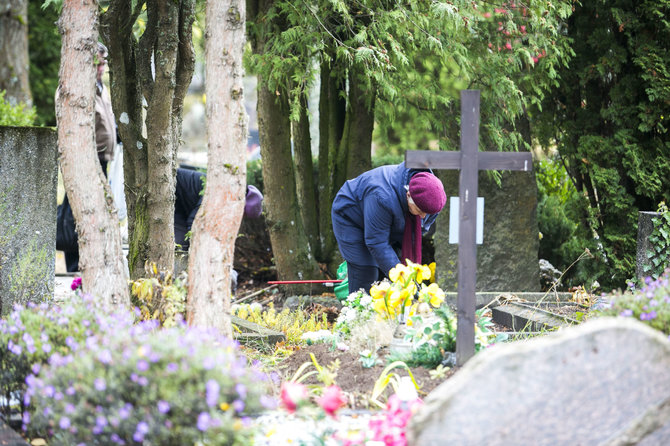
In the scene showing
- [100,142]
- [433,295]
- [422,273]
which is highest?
[100,142]

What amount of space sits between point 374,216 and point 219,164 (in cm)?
164

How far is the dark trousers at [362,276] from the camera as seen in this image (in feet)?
17.5

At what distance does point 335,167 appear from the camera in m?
7.30

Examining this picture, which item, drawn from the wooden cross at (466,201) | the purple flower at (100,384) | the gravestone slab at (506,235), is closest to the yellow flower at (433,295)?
the wooden cross at (466,201)

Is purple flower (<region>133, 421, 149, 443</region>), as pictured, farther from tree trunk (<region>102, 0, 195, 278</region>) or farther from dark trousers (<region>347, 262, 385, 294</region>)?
dark trousers (<region>347, 262, 385, 294</region>)

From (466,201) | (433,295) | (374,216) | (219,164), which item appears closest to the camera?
(466,201)

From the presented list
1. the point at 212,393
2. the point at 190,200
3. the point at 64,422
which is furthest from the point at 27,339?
the point at 190,200

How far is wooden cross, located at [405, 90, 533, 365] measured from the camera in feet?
10.7

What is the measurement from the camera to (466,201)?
328 cm

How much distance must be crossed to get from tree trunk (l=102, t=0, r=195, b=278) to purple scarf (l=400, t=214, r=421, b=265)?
1.66 meters

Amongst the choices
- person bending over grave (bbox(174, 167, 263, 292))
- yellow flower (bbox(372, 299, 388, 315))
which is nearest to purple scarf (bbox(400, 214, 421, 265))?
yellow flower (bbox(372, 299, 388, 315))

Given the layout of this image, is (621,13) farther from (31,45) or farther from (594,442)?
(31,45)

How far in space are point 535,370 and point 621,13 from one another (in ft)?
16.3

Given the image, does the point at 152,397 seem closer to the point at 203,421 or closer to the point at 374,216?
the point at 203,421
